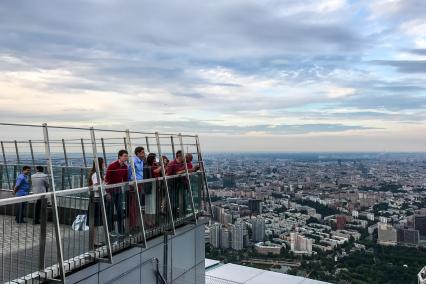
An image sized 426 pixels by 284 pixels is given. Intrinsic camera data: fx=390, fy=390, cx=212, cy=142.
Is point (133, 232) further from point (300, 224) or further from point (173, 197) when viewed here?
point (300, 224)

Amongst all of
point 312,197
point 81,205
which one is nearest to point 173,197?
point 81,205

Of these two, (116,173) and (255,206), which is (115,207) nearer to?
(116,173)

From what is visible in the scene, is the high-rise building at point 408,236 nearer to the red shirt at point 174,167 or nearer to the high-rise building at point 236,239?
the high-rise building at point 236,239

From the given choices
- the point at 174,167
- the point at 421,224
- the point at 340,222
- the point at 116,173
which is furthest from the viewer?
the point at 340,222

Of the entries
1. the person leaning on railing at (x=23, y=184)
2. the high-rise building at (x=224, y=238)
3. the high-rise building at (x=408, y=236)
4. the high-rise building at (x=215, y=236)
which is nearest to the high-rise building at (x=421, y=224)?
the high-rise building at (x=408, y=236)

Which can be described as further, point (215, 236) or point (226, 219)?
point (226, 219)

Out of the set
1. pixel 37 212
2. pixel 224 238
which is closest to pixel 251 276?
pixel 37 212

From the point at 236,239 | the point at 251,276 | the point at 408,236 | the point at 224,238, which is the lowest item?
the point at 408,236

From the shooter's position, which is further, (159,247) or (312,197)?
(312,197)
